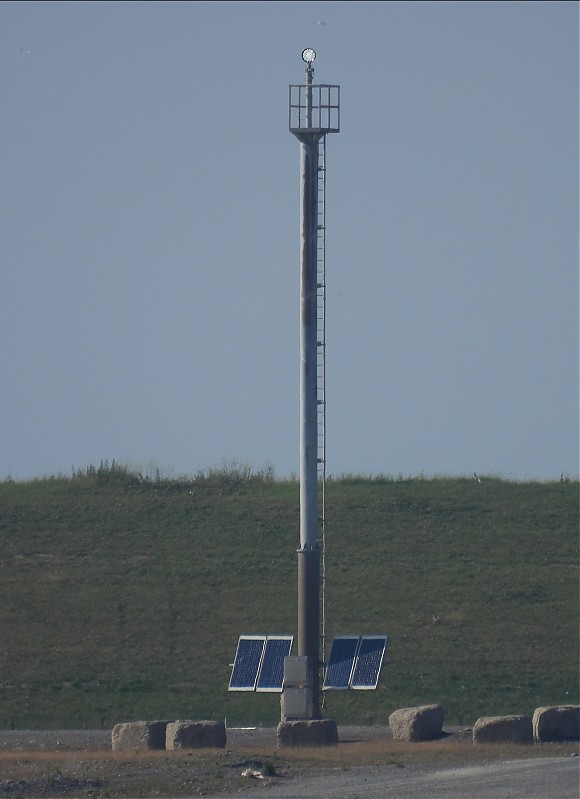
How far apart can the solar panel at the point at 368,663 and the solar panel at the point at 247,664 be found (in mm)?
2207

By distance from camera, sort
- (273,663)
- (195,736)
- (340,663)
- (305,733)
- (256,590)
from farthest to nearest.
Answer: (256,590) → (273,663) → (340,663) → (305,733) → (195,736)

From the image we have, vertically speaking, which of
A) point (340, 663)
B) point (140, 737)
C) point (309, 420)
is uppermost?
point (309, 420)

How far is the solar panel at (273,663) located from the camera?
97.2 feet

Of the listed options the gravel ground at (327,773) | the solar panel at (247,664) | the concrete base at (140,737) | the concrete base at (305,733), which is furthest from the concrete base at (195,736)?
the solar panel at (247,664)

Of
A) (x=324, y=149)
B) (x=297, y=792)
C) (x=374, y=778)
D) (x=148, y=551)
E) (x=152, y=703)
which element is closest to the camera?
(x=297, y=792)

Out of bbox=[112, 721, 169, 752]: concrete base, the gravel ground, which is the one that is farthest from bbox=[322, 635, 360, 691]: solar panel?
bbox=[112, 721, 169, 752]: concrete base

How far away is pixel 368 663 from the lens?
96.3 feet

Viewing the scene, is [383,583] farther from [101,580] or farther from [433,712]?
[433,712]

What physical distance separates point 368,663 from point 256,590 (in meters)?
15.8

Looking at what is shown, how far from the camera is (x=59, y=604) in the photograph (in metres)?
44.7

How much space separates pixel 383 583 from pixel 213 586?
552cm

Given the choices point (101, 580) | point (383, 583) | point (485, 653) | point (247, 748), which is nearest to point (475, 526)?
point (383, 583)

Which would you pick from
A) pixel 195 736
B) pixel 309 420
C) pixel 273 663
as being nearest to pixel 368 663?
pixel 273 663

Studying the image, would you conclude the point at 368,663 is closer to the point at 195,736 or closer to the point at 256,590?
the point at 195,736
